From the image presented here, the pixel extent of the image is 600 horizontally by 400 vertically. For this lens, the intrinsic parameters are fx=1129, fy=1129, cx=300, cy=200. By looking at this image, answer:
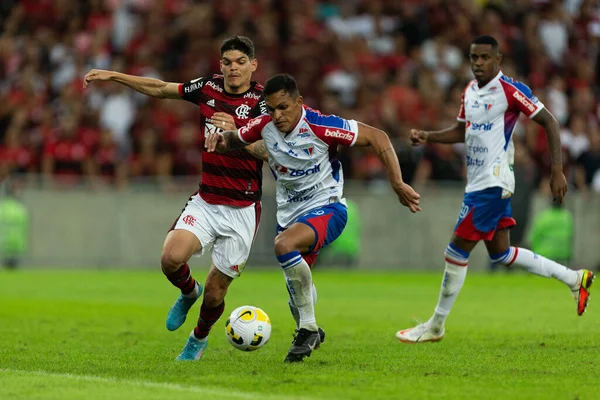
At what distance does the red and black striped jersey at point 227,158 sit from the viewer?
9586mm

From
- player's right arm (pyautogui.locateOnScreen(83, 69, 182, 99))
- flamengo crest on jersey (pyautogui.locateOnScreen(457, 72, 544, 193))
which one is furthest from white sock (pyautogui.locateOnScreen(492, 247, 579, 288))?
player's right arm (pyautogui.locateOnScreen(83, 69, 182, 99))

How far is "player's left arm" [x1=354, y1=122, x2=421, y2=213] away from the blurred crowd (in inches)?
528

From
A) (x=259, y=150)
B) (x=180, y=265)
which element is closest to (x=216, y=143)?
(x=259, y=150)

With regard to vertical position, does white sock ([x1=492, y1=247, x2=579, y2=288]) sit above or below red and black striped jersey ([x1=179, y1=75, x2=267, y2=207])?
below

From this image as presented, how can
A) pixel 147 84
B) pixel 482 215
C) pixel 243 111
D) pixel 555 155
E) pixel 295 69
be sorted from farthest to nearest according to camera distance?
pixel 295 69
pixel 482 215
pixel 555 155
pixel 147 84
pixel 243 111

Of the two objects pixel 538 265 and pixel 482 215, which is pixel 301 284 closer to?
pixel 482 215

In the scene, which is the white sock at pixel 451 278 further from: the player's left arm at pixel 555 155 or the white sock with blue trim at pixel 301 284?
the white sock with blue trim at pixel 301 284

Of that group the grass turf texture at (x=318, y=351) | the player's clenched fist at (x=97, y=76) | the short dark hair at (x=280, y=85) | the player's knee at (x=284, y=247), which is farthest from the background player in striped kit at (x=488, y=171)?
the player's clenched fist at (x=97, y=76)

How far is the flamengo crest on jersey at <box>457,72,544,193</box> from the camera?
34.7 feet

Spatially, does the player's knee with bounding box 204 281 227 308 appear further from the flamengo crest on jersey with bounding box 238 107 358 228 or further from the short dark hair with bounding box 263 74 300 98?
the short dark hair with bounding box 263 74 300 98

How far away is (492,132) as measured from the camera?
10.6 meters

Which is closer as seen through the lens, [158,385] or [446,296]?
[158,385]

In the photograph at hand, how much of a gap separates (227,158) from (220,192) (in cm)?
30

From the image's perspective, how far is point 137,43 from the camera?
78.8ft
